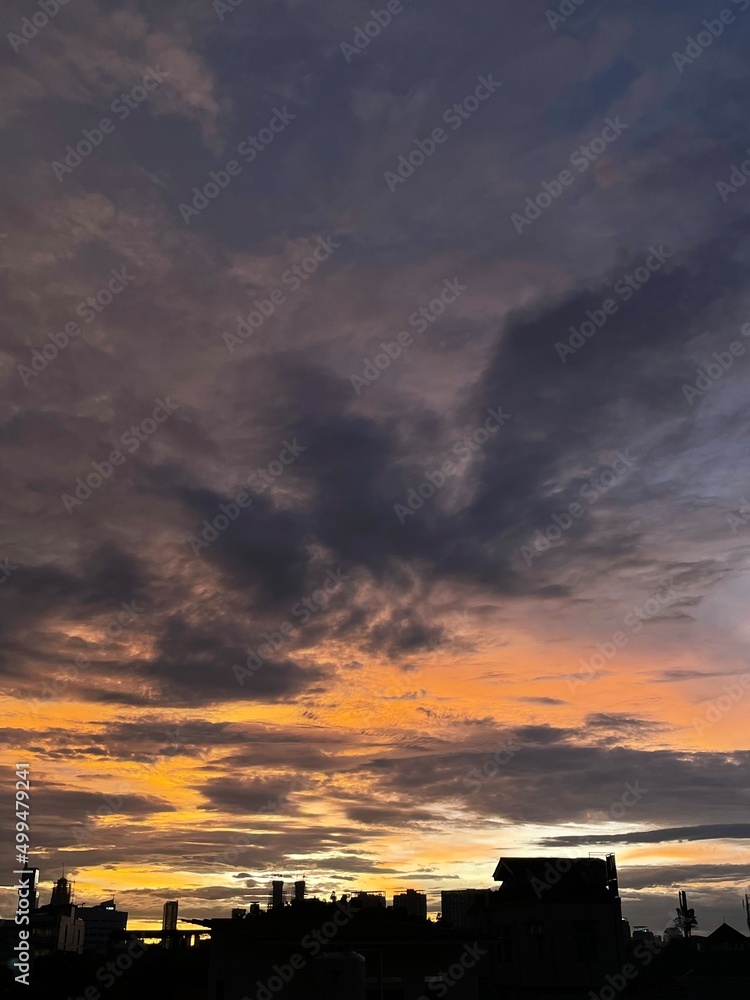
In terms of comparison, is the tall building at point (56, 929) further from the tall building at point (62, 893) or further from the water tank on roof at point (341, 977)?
the water tank on roof at point (341, 977)

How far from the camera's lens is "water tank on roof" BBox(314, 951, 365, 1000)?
3109 centimetres

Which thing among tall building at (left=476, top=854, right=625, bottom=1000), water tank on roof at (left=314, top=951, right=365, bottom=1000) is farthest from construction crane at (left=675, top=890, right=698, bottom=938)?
water tank on roof at (left=314, top=951, right=365, bottom=1000)

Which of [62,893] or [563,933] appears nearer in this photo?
[563,933]

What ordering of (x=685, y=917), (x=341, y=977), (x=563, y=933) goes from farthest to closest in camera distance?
(x=685, y=917), (x=563, y=933), (x=341, y=977)

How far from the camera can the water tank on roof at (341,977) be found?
31.1 meters

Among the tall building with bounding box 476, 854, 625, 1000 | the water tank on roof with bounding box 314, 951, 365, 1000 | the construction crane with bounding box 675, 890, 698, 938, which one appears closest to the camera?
the water tank on roof with bounding box 314, 951, 365, 1000

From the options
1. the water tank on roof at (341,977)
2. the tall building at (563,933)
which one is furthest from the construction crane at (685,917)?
the water tank on roof at (341,977)

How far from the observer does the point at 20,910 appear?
3634 centimetres

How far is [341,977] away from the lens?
1233 inches

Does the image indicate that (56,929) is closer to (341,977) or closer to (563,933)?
(563,933)

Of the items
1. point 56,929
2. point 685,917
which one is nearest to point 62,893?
point 56,929

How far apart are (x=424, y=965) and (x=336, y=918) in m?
5.42

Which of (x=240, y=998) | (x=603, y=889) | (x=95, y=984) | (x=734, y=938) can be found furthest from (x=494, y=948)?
(x=734, y=938)

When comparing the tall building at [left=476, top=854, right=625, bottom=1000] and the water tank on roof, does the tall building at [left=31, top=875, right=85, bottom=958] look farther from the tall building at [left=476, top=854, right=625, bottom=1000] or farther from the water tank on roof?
the water tank on roof
